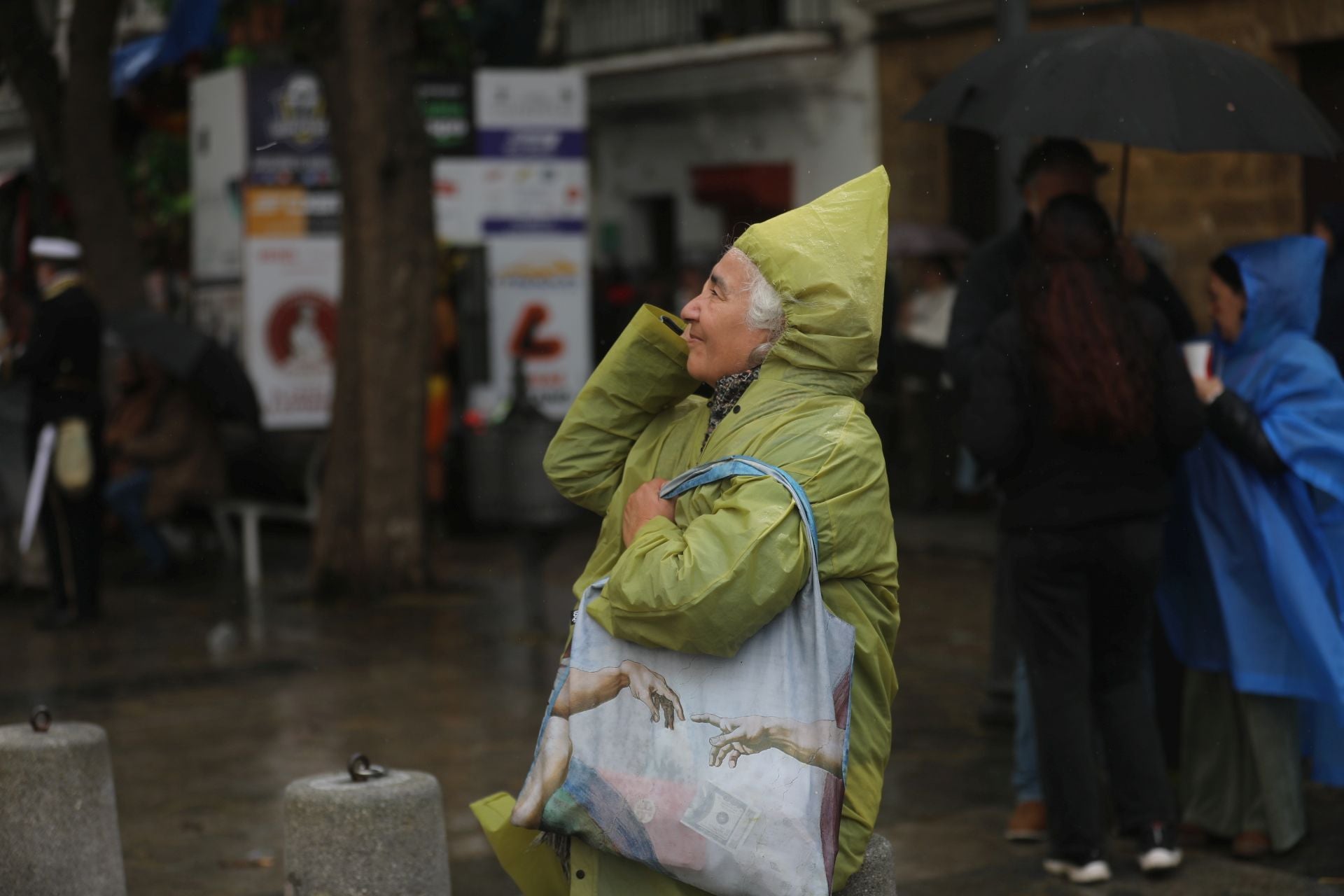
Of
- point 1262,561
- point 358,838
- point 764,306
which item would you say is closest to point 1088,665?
point 1262,561

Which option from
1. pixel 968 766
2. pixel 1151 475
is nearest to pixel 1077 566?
pixel 1151 475

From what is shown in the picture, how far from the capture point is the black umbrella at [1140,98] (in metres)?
5.41

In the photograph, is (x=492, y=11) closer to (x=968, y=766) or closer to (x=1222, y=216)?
(x=1222, y=216)

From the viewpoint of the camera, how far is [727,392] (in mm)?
3543

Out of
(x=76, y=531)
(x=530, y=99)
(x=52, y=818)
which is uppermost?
(x=530, y=99)

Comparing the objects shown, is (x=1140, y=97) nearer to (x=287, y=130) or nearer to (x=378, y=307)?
(x=378, y=307)

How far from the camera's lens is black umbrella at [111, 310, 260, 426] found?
1108 centimetres

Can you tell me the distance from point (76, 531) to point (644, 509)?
24.9ft

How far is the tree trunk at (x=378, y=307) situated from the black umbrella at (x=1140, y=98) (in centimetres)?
543

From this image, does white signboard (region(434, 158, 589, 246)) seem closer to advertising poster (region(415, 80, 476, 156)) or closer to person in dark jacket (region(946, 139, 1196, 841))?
advertising poster (region(415, 80, 476, 156))

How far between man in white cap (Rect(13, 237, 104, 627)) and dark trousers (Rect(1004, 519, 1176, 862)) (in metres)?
6.19

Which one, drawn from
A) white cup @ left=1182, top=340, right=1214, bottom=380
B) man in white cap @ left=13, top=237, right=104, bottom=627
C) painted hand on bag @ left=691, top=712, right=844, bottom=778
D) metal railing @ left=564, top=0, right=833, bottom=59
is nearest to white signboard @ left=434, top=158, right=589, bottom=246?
man in white cap @ left=13, top=237, right=104, bottom=627

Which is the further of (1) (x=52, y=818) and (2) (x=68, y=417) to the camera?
(2) (x=68, y=417)

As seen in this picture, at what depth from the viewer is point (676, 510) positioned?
343 cm
